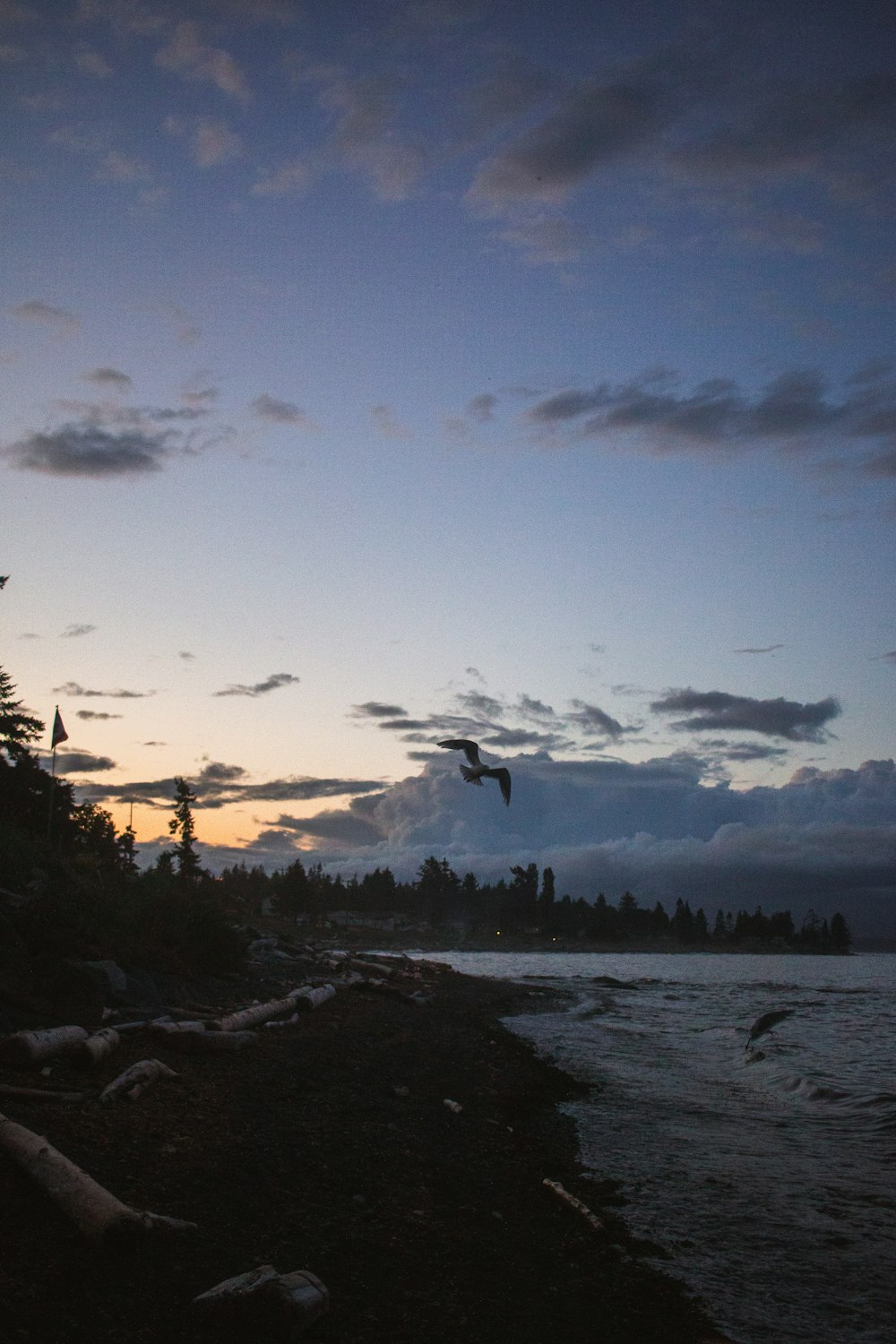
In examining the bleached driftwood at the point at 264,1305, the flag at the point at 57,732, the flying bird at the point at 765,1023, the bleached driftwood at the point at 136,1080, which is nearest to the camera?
the bleached driftwood at the point at 264,1305

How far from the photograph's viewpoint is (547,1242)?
8.11 m

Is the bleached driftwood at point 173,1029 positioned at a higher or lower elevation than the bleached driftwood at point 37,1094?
lower

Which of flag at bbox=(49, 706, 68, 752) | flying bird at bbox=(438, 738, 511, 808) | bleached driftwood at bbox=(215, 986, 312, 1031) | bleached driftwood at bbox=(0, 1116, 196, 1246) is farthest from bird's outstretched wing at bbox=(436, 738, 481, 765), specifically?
flag at bbox=(49, 706, 68, 752)

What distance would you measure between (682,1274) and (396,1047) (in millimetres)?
12689

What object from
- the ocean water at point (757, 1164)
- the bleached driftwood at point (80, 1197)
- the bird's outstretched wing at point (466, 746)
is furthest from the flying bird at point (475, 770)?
the bleached driftwood at point (80, 1197)

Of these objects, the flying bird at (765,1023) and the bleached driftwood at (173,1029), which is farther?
the flying bird at (765,1023)

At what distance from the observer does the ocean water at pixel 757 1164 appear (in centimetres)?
738

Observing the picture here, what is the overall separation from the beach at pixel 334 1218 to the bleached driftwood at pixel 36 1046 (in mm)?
213

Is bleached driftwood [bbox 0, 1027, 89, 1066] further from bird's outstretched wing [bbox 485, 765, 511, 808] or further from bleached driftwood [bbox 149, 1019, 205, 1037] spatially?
bird's outstretched wing [bbox 485, 765, 511, 808]

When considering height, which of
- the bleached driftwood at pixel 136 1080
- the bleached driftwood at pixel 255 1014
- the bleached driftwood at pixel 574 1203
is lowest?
the bleached driftwood at pixel 255 1014

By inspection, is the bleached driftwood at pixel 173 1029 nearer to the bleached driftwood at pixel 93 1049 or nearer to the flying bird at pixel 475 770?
the bleached driftwood at pixel 93 1049

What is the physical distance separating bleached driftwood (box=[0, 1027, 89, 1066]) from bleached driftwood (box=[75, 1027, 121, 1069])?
0.51ft

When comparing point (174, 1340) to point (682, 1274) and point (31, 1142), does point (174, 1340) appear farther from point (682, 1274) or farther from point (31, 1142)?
point (682, 1274)

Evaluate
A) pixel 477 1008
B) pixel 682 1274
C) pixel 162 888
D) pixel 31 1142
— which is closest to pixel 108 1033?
pixel 31 1142
